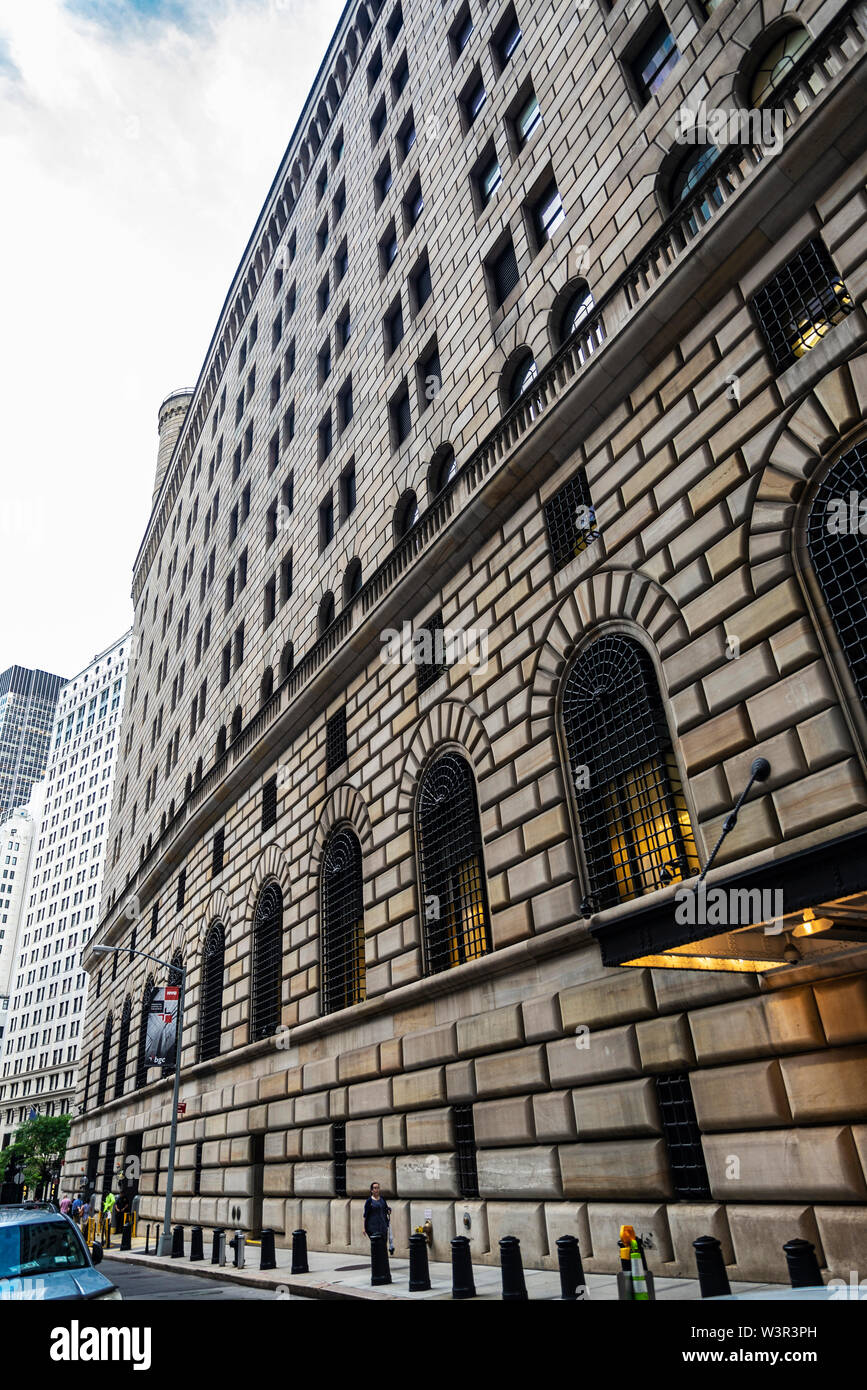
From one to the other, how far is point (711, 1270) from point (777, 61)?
16.4 m

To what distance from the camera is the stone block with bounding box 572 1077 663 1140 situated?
11.5 m

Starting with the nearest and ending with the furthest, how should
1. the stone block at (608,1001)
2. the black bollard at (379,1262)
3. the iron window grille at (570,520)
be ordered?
the stone block at (608,1001)
the black bollard at (379,1262)
the iron window grille at (570,520)

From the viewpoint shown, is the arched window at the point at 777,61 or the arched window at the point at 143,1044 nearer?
the arched window at the point at 777,61

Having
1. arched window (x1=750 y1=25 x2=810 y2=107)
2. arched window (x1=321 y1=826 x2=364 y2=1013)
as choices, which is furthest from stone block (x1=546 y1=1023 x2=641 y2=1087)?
arched window (x1=750 y1=25 x2=810 y2=107)

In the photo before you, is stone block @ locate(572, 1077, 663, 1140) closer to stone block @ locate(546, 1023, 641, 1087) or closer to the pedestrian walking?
stone block @ locate(546, 1023, 641, 1087)

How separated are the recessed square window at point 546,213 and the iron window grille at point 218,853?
22511 millimetres

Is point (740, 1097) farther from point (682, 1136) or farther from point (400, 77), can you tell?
point (400, 77)

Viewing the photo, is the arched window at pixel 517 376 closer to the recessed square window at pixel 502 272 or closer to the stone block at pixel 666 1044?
the recessed square window at pixel 502 272

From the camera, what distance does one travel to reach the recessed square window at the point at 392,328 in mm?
25125

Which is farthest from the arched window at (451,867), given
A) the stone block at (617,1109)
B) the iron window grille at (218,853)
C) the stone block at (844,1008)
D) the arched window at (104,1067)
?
the arched window at (104,1067)

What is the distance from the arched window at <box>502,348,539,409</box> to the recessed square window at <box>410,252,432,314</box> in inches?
264

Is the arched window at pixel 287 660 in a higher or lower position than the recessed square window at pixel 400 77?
lower

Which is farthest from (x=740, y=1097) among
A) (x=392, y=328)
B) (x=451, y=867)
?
(x=392, y=328)

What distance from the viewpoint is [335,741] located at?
23781mm
